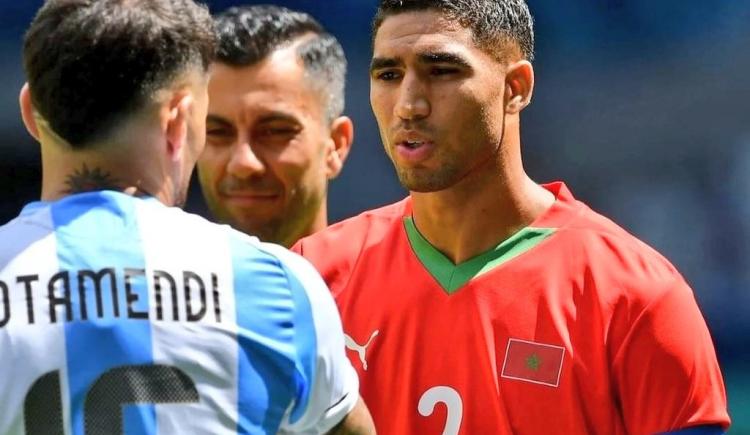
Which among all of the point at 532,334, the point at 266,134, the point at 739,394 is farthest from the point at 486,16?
the point at 739,394

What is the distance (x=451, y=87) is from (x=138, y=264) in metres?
1.00

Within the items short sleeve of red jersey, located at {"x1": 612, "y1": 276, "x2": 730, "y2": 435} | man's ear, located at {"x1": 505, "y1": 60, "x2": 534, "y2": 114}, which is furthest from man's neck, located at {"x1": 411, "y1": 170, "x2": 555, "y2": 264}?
short sleeve of red jersey, located at {"x1": 612, "y1": 276, "x2": 730, "y2": 435}

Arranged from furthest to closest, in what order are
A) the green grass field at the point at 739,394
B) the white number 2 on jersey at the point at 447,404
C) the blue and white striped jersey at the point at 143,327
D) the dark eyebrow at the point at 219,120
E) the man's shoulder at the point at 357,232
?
the green grass field at the point at 739,394 → the dark eyebrow at the point at 219,120 → the man's shoulder at the point at 357,232 → the white number 2 on jersey at the point at 447,404 → the blue and white striped jersey at the point at 143,327

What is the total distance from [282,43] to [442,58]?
1175 millimetres

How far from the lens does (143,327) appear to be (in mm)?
2006

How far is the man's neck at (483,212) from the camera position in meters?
2.90

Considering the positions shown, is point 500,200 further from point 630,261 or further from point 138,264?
point 138,264

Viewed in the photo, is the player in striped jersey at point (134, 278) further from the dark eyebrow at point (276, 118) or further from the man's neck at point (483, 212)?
the dark eyebrow at point (276, 118)

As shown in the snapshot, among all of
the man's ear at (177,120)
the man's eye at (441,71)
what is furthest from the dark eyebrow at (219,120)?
the man's ear at (177,120)

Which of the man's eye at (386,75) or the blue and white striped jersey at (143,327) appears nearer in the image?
the blue and white striped jersey at (143,327)

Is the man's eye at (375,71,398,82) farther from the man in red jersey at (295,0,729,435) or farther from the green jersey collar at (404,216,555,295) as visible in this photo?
the green jersey collar at (404,216,555,295)

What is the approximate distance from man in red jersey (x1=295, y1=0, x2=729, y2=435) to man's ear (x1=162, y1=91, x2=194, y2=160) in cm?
77

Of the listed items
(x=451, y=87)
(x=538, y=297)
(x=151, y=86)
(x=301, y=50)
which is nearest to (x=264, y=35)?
(x=301, y=50)

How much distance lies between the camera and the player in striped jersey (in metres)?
1.99
